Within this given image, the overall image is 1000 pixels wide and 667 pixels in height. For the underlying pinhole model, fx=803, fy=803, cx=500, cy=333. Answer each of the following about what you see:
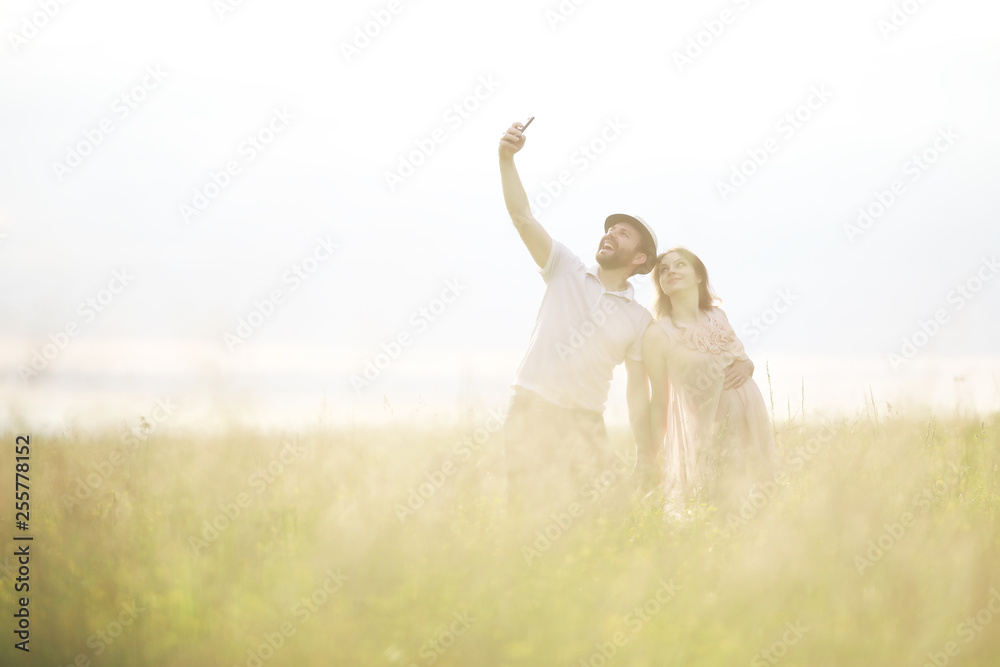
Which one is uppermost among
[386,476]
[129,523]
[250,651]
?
[386,476]

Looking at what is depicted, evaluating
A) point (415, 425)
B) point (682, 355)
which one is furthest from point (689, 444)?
point (415, 425)

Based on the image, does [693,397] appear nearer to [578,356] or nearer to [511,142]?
[578,356]

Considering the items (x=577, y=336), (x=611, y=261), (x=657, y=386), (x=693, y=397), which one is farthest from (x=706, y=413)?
(x=611, y=261)

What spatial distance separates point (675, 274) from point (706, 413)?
0.98 metres

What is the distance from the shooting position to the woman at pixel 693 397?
531cm

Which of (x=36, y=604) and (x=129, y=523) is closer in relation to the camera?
(x=36, y=604)

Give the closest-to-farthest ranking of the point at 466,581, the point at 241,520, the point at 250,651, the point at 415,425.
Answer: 1. the point at 250,651
2. the point at 466,581
3. the point at 241,520
4. the point at 415,425

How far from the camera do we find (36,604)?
361 cm

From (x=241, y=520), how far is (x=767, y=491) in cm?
301

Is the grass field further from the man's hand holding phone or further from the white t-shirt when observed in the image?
the man's hand holding phone

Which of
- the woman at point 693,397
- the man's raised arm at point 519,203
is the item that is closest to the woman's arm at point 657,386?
the woman at point 693,397

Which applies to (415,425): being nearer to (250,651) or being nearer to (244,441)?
(244,441)

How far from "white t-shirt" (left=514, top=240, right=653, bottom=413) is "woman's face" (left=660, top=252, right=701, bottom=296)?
31 centimetres

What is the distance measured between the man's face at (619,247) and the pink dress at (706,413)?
19.2 inches
